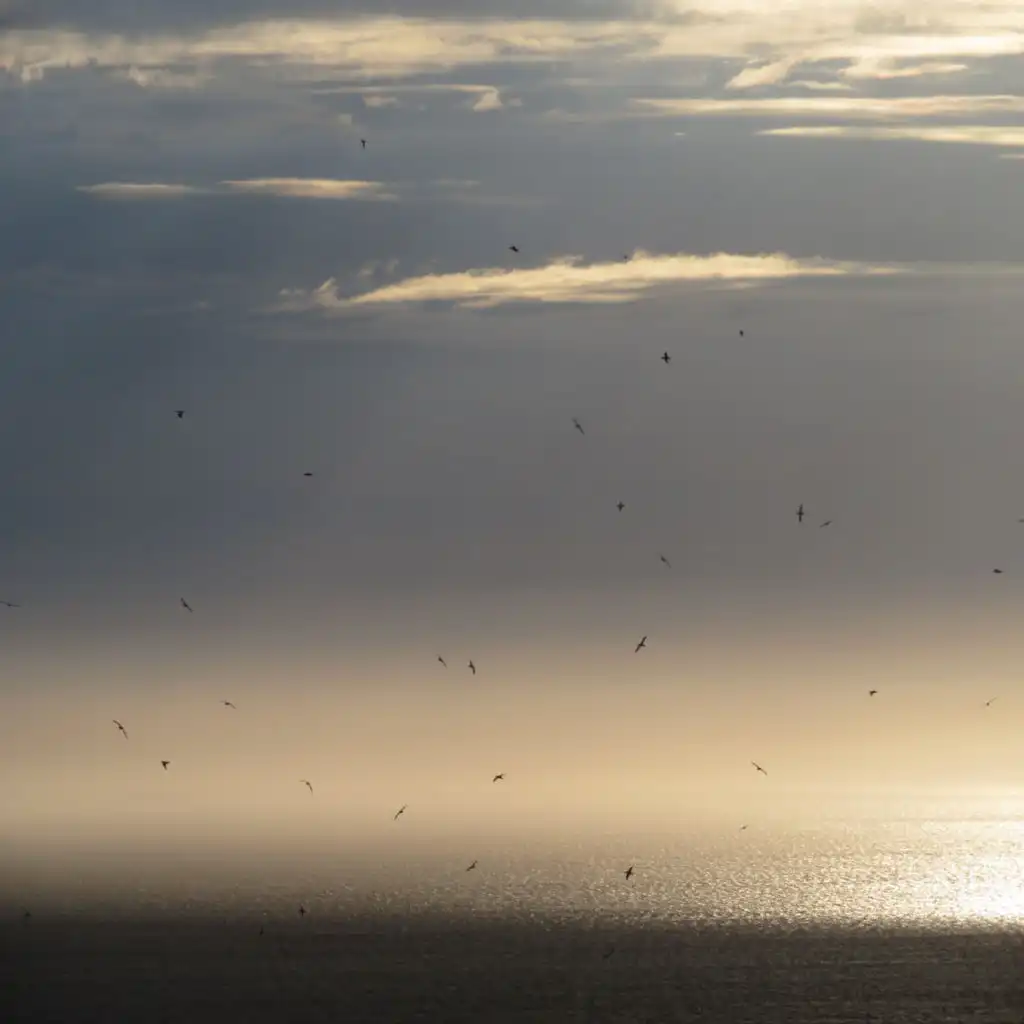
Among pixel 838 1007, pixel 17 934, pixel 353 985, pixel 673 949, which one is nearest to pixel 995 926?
pixel 673 949

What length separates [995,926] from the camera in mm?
191875

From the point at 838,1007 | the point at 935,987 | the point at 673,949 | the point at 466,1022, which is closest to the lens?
the point at 466,1022

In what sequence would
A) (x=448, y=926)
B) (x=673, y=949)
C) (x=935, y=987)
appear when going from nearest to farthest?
1. (x=935, y=987)
2. (x=673, y=949)
3. (x=448, y=926)

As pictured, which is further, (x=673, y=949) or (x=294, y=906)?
(x=294, y=906)

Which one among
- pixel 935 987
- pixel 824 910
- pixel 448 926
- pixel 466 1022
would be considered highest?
pixel 466 1022

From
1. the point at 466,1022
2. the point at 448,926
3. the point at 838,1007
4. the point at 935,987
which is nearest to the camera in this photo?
the point at 466,1022

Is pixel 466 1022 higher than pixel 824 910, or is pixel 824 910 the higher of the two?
pixel 466 1022

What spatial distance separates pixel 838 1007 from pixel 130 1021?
155ft

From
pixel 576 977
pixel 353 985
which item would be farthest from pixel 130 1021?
pixel 576 977

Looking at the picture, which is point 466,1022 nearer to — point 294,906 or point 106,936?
point 106,936

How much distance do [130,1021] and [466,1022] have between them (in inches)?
842

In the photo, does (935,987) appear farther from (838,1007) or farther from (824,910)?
(824,910)

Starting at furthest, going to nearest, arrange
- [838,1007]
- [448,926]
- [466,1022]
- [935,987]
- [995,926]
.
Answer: [995,926] < [448,926] < [935,987] < [838,1007] < [466,1022]

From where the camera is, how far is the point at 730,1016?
427 feet
